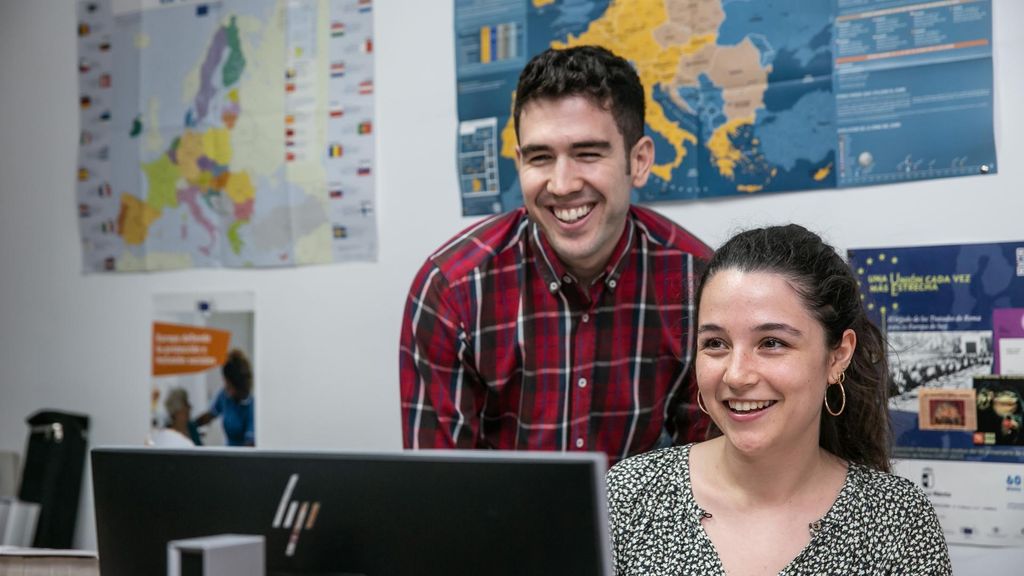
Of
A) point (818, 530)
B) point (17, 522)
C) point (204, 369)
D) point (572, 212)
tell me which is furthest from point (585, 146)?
point (17, 522)

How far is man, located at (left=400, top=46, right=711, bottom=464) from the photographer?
206 cm

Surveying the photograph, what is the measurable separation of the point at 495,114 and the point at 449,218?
0.92ft

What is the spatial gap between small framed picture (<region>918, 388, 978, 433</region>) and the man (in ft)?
1.47

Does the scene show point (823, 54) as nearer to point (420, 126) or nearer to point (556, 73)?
point (556, 73)

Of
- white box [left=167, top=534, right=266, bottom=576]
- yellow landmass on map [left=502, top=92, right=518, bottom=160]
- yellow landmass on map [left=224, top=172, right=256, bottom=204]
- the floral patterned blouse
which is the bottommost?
the floral patterned blouse

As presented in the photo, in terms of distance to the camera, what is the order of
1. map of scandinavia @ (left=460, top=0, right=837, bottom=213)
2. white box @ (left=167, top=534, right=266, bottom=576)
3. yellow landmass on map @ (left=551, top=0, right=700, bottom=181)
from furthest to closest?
yellow landmass on map @ (left=551, top=0, right=700, bottom=181) < map of scandinavia @ (left=460, top=0, right=837, bottom=213) < white box @ (left=167, top=534, right=266, bottom=576)

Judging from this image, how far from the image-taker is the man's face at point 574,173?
1930 mm

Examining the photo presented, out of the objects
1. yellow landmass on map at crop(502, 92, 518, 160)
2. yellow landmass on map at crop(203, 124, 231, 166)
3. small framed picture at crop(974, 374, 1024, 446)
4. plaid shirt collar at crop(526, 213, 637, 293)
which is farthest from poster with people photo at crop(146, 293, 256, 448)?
small framed picture at crop(974, 374, 1024, 446)

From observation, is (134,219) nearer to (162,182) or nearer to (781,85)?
(162,182)

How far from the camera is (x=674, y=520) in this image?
1654 mm

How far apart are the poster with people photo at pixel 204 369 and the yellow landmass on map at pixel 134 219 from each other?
0.64 feet

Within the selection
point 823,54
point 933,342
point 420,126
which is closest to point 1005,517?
point 933,342

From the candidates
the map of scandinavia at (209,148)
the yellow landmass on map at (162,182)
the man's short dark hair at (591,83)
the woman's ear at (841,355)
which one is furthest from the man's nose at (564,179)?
the yellow landmass on map at (162,182)

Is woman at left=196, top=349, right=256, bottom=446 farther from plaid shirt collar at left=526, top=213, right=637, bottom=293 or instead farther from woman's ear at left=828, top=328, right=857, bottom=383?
woman's ear at left=828, top=328, right=857, bottom=383
